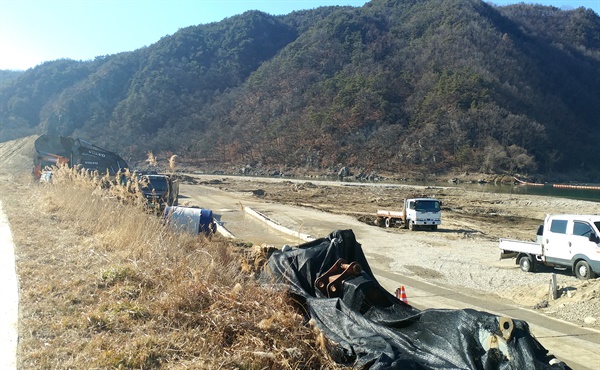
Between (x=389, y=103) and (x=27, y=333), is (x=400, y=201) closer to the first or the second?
(x=27, y=333)

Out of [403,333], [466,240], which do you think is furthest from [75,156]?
[403,333]

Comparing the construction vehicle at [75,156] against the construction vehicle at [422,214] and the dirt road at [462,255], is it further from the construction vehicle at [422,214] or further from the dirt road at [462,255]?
the construction vehicle at [422,214]

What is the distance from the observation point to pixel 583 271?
14.3 meters

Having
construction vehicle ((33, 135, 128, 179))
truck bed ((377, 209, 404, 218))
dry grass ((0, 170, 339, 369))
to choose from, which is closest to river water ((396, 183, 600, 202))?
truck bed ((377, 209, 404, 218))

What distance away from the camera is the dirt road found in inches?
385

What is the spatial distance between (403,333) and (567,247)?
12667 millimetres

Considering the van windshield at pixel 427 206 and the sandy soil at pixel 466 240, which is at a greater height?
the van windshield at pixel 427 206

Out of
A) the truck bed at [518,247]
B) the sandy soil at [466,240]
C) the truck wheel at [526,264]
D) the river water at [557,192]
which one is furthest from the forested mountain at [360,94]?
the truck wheel at [526,264]

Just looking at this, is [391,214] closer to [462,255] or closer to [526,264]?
[462,255]

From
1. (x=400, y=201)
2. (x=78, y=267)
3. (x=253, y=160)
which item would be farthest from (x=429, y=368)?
(x=253, y=160)

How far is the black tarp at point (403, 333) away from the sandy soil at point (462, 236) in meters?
2.35

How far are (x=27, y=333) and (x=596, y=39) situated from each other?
173 meters

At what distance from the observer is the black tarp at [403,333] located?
3.60 meters

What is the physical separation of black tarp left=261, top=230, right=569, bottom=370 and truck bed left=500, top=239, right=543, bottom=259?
484 inches
